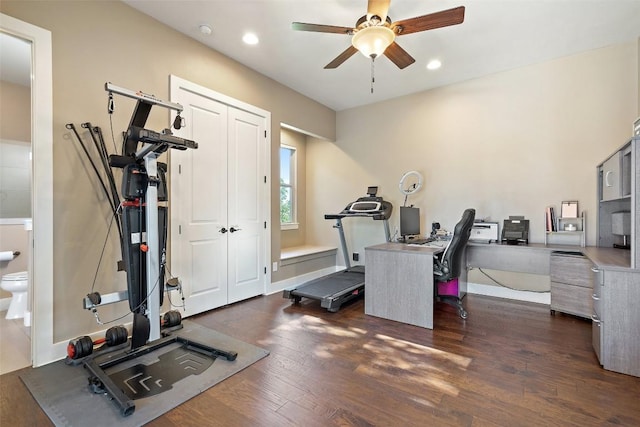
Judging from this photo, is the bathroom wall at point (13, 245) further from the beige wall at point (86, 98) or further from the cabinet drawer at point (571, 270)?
the cabinet drawer at point (571, 270)

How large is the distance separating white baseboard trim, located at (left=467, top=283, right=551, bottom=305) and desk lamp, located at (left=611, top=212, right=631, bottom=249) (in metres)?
0.94

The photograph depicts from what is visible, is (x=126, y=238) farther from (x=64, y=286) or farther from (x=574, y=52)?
(x=574, y=52)

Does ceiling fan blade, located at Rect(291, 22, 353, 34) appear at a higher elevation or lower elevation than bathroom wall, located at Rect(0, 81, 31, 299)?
higher

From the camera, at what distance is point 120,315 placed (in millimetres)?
2666

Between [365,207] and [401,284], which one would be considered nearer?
[401,284]

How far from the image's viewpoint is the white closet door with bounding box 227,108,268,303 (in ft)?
12.0

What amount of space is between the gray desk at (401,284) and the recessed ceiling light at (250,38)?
2.60m

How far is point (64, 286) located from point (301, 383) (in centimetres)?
202

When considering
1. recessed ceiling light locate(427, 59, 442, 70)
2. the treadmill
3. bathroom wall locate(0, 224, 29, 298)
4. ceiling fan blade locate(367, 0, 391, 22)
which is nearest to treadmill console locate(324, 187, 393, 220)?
the treadmill

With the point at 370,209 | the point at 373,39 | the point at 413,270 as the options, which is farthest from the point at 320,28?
the point at 370,209

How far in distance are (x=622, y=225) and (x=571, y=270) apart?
0.62 meters

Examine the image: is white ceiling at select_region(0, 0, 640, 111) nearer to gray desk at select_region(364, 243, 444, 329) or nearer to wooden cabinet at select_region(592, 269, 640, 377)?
gray desk at select_region(364, 243, 444, 329)

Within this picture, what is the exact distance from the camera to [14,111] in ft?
11.7

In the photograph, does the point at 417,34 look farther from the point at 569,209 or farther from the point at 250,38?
the point at 569,209
